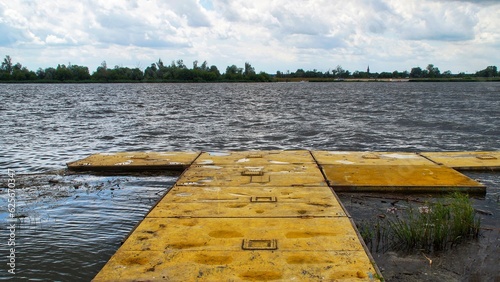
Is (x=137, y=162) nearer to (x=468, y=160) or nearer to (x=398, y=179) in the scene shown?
(x=398, y=179)

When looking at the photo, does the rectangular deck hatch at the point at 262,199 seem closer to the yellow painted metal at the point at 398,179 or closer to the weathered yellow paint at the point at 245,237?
the weathered yellow paint at the point at 245,237

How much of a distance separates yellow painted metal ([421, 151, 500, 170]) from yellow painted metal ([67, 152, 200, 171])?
5216 millimetres

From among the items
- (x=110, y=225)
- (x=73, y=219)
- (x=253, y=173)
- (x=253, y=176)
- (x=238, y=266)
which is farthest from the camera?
(x=253, y=173)

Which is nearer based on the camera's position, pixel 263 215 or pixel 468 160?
pixel 263 215

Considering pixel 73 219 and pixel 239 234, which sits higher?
pixel 239 234

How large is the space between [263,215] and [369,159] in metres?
4.50

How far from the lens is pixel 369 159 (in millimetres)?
9477

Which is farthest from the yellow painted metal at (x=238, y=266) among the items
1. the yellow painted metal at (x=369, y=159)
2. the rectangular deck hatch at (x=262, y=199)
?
the yellow painted metal at (x=369, y=159)

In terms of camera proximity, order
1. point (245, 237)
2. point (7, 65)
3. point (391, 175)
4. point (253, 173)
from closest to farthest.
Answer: point (245, 237), point (253, 173), point (391, 175), point (7, 65)

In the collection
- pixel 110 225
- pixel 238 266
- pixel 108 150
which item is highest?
pixel 238 266

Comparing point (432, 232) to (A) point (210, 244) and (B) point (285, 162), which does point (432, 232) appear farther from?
(B) point (285, 162)

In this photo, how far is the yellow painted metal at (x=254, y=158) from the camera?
900 cm

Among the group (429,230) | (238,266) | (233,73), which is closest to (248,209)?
(238,266)

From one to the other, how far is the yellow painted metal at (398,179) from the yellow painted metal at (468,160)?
32.6 inches
